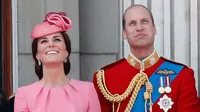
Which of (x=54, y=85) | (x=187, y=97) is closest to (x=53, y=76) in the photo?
(x=54, y=85)

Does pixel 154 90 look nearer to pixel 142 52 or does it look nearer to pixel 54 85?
pixel 142 52

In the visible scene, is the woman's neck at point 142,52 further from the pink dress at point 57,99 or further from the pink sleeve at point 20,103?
the pink sleeve at point 20,103

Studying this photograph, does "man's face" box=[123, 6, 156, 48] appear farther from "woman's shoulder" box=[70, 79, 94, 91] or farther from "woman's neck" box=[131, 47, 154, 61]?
"woman's shoulder" box=[70, 79, 94, 91]

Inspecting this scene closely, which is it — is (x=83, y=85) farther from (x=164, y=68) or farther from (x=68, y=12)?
(x=68, y=12)

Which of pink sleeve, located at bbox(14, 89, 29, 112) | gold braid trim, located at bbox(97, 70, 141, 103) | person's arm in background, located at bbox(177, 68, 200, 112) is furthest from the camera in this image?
gold braid trim, located at bbox(97, 70, 141, 103)

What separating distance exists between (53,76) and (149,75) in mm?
459

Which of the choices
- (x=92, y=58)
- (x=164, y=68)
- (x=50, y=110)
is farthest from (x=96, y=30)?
(x=50, y=110)

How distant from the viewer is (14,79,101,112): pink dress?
232 cm

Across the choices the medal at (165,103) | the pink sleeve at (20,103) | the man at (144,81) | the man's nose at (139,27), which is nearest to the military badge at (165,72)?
the man at (144,81)

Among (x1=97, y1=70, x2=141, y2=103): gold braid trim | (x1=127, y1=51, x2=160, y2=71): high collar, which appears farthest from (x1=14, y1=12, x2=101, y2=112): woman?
(x1=127, y1=51, x2=160, y2=71): high collar

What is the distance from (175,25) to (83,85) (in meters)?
1.01

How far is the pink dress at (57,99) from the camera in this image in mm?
2320

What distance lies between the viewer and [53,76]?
2.39 metres

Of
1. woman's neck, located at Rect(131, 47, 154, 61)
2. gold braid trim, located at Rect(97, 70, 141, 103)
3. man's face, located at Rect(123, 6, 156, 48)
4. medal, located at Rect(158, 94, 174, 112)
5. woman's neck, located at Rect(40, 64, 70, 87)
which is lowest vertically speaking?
A: medal, located at Rect(158, 94, 174, 112)
